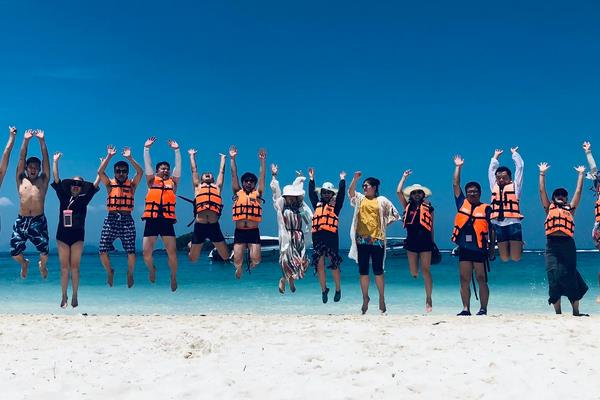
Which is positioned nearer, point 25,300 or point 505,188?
point 505,188

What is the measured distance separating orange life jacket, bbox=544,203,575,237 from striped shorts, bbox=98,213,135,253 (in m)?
8.05

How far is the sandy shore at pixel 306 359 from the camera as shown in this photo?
21.7 ft

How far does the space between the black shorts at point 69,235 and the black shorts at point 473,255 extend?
7333 millimetres

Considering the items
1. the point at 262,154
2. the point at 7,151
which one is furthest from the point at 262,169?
the point at 7,151

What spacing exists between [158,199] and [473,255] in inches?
237

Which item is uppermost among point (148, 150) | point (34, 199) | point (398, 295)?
point (148, 150)

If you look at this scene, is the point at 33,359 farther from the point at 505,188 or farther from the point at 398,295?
the point at 398,295

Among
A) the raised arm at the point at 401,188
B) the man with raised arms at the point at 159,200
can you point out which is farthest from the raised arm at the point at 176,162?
the raised arm at the point at 401,188

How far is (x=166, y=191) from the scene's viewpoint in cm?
1125

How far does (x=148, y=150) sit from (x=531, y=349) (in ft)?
24.7

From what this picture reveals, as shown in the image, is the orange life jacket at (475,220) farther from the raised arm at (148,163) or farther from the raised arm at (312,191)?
the raised arm at (148,163)

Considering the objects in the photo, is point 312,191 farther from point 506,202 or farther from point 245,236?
point 506,202

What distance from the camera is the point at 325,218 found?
11.2 metres

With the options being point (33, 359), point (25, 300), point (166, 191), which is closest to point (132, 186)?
point (166, 191)
